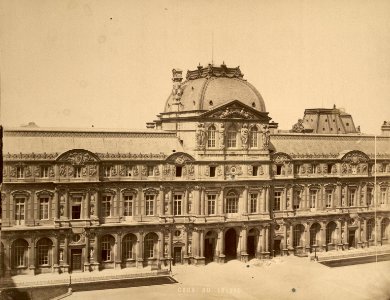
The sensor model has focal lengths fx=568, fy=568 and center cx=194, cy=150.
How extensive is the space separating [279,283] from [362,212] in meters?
21.4

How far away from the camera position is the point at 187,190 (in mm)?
61625

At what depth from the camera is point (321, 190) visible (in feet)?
229

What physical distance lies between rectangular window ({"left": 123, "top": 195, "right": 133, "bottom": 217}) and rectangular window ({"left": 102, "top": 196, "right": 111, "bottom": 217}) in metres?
1.64

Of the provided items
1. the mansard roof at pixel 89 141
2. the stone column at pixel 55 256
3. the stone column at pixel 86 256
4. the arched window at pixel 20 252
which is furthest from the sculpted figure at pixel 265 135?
the arched window at pixel 20 252

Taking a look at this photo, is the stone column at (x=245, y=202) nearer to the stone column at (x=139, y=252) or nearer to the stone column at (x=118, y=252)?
the stone column at (x=139, y=252)

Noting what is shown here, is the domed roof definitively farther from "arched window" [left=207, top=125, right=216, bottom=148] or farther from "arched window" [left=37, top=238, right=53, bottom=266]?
"arched window" [left=37, top=238, right=53, bottom=266]

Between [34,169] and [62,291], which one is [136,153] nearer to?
[34,169]

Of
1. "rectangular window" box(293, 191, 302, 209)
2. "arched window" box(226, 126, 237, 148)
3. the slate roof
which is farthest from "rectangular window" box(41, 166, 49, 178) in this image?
"rectangular window" box(293, 191, 302, 209)

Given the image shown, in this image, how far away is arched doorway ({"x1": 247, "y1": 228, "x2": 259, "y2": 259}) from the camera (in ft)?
211

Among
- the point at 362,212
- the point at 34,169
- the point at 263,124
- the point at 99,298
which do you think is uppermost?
the point at 263,124

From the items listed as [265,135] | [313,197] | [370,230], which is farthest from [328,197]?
[265,135]

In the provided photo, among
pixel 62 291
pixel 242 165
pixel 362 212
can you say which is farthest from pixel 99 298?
pixel 362 212

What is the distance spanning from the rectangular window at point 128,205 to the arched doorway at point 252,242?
1398 centimetres

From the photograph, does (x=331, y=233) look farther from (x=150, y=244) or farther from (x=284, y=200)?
(x=150, y=244)
